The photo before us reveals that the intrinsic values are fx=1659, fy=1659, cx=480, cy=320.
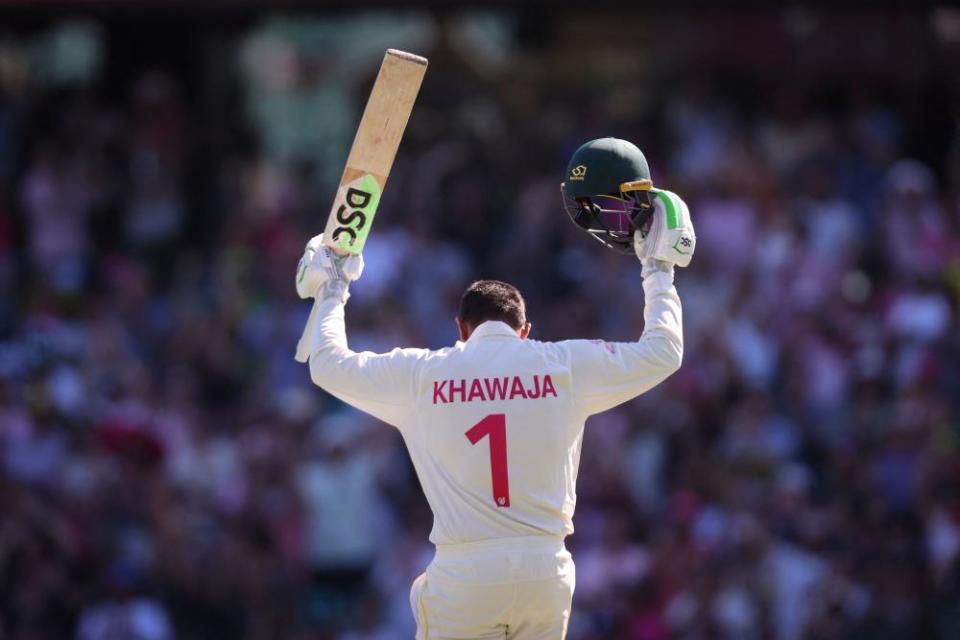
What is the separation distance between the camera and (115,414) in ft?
39.5

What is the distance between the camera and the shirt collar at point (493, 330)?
5867mm

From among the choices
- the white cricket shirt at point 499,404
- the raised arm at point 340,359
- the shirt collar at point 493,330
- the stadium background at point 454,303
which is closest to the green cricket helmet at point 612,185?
the white cricket shirt at point 499,404

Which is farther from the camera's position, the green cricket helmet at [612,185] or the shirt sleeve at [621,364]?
the green cricket helmet at [612,185]

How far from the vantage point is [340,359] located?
587cm

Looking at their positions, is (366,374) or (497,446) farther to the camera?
(366,374)

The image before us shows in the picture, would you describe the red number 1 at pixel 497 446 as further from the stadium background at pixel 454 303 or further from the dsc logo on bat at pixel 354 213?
the stadium background at pixel 454 303

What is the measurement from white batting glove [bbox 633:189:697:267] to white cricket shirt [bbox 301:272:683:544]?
0.20 meters

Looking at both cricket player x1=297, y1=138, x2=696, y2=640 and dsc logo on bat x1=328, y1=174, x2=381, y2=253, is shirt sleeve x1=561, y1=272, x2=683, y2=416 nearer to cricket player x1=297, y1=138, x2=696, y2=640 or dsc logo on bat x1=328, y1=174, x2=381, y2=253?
cricket player x1=297, y1=138, x2=696, y2=640

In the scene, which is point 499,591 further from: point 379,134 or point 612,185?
point 379,134

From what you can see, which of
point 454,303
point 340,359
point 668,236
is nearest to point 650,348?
point 668,236

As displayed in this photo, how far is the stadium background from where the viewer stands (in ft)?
34.9

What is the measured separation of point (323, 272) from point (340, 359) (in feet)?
1.25

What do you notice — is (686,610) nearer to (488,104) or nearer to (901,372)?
(901,372)

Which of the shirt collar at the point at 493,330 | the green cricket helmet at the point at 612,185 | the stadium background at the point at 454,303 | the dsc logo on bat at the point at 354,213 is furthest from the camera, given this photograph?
the stadium background at the point at 454,303
